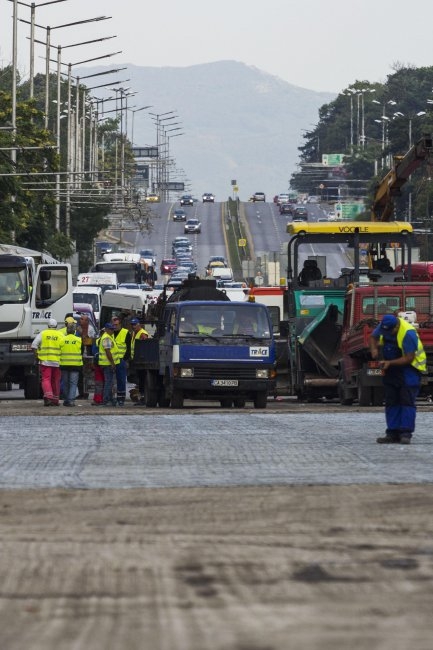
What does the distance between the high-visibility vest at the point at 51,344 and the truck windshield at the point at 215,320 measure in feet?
10.3

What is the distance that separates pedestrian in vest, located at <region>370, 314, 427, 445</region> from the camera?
19.1m

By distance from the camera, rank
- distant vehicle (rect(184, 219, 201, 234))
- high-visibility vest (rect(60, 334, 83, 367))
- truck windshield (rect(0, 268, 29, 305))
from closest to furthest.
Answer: high-visibility vest (rect(60, 334, 83, 367)) < truck windshield (rect(0, 268, 29, 305)) < distant vehicle (rect(184, 219, 201, 234))

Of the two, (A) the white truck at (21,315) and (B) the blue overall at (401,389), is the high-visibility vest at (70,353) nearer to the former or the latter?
(A) the white truck at (21,315)

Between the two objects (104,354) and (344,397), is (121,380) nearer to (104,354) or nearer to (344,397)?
(104,354)

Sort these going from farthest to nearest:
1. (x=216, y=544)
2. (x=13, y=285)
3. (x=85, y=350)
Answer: (x=85, y=350) < (x=13, y=285) < (x=216, y=544)

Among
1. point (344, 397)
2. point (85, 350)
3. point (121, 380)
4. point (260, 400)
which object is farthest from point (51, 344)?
point (85, 350)

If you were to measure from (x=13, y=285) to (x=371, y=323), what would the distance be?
9.46 m

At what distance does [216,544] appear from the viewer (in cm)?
1112

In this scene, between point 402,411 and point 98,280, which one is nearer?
point 402,411

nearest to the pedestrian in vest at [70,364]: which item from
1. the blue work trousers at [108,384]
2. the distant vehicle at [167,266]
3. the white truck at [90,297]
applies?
the blue work trousers at [108,384]

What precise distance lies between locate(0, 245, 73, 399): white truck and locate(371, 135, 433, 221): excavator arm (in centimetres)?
805

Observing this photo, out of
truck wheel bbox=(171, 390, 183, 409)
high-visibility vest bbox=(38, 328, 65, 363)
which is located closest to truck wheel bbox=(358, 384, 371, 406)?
truck wheel bbox=(171, 390, 183, 409)

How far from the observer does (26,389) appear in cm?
3725

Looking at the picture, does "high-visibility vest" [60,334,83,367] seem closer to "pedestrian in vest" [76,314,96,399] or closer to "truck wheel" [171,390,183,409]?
"truck wheel" [171,390,183,409]
